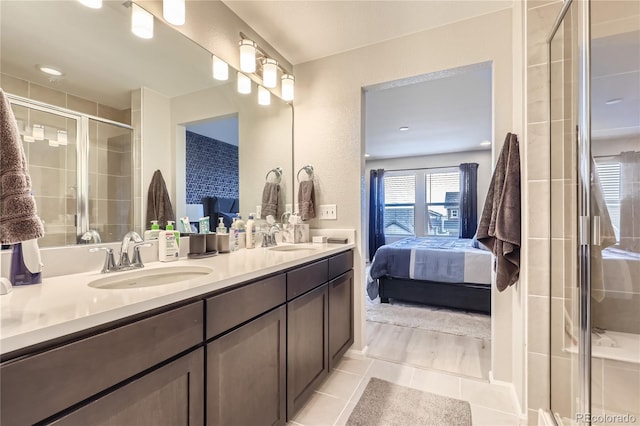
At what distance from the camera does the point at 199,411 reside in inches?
34.7

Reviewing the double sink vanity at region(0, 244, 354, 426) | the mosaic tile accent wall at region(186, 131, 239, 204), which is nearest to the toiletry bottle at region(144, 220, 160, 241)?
the double sink vanity at region(0, 244, 354, 426)

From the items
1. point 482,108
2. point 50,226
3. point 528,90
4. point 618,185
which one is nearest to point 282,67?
point 528,90

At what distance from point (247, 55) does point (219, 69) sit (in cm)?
23

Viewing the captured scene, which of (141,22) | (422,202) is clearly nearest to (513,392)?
(141,22)

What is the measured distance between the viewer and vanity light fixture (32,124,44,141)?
3.25ft

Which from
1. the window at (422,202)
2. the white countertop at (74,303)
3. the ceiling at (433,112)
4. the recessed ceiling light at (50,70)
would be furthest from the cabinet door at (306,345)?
the window at (422,202)

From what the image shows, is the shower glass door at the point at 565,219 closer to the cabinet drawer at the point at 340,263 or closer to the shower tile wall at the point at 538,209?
the shower tile wall at the point at 538,209

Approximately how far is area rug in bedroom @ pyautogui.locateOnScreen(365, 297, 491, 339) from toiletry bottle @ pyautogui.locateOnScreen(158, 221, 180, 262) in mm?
2268

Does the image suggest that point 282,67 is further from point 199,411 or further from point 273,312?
point 199,411

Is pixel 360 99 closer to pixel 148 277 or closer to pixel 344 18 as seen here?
pixel 344 18

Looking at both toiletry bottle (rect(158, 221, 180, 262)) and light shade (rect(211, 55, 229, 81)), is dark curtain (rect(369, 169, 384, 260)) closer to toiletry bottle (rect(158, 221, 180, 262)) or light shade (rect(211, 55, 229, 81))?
light shade (rect(211, 55, 229, 81))

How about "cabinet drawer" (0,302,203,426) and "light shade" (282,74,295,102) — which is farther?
"light shade" (282,74,295,102)

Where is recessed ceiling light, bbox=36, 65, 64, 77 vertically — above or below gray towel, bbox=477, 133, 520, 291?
above

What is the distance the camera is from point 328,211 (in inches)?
91.6
